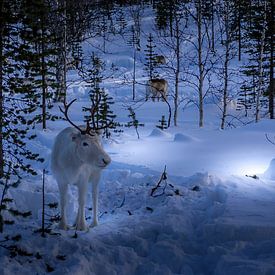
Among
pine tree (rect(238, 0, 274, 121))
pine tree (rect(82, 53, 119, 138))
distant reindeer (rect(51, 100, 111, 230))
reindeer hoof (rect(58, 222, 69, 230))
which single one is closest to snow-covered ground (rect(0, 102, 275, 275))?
reindeer hoof (rect(58, 222, 69, 230))

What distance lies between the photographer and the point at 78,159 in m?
6.18

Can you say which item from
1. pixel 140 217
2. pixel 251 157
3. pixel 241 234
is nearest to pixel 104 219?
pixel 140 217

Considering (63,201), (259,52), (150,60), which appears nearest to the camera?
(63,201)

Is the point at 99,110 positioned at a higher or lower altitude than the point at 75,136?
lower

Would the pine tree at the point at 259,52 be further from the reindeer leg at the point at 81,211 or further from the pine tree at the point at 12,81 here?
the reindeer leg at the point at 81,211

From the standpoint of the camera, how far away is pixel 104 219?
24.4 feet

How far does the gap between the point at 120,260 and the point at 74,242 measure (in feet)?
2.32

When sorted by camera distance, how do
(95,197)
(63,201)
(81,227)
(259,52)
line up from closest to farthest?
(81,227) → (63,201) → (95,197) → (259,52)

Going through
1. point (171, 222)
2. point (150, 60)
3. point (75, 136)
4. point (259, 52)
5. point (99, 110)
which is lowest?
point (171, 222)

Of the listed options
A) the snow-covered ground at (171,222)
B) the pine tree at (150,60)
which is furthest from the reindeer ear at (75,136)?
the pine tree at (150,60)

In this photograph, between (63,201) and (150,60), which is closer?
(63,201)

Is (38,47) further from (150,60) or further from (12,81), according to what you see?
(150,60)

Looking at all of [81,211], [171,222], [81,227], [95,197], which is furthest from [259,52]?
[81,227]

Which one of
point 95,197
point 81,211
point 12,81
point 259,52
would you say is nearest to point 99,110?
point 12,81
